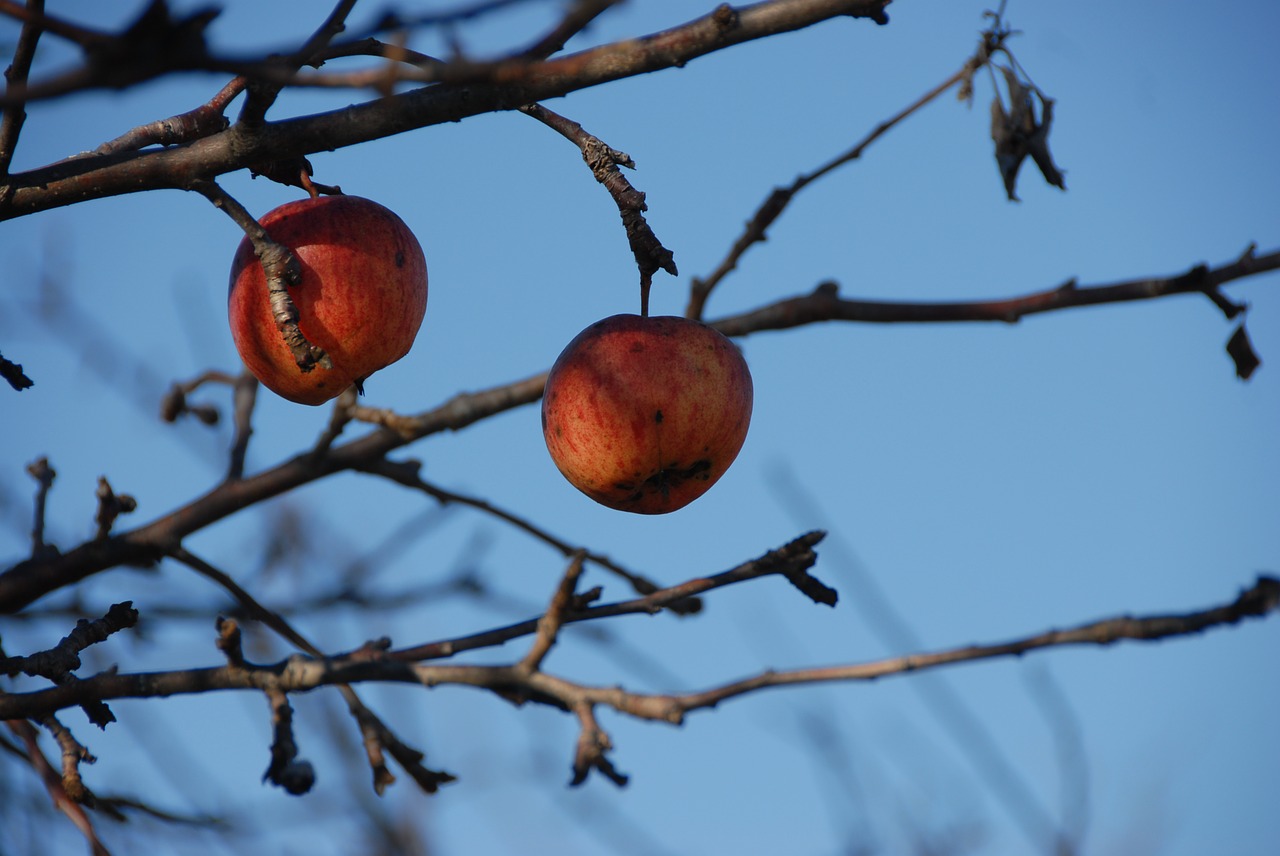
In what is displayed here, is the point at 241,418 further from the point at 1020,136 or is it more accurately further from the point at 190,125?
the point at 1020,136

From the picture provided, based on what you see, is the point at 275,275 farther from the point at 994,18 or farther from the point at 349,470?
the point at 994,18

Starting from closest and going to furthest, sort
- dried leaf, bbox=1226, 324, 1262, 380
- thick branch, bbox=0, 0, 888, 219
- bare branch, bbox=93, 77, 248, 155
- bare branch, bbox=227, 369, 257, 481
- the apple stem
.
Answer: thick branch, bbox=0, 0, 888, 219, bare branch, bbox=93, 77, 248, 155, the apple stem, dried leaf, bbox=1226, 324, 1262, 380, bare branch, bbox=227, 369, 257, 481

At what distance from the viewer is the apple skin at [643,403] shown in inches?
79.1

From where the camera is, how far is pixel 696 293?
9.38 ft

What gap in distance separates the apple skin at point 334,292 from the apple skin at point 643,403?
1.08ft

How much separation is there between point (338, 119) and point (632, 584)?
4.25 feet

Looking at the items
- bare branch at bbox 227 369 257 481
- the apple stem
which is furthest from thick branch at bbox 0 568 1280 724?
bare branch at bbox 227 369 257 481

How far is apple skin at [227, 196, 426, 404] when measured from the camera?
1925 millimetres

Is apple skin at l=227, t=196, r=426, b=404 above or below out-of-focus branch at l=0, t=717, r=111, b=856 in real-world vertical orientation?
above

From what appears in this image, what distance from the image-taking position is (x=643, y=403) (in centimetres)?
201

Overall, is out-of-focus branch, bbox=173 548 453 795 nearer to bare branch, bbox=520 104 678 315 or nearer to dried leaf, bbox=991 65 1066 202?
bare branch, bbox=520 104 678 315

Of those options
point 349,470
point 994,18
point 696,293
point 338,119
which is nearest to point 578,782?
point 338,119

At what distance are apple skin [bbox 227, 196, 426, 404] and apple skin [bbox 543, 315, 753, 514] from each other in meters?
0.33

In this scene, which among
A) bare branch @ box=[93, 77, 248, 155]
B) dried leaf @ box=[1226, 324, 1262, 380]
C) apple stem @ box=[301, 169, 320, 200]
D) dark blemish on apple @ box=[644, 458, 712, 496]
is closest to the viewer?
bare branch @ box=[93, 77, 248, 155]
